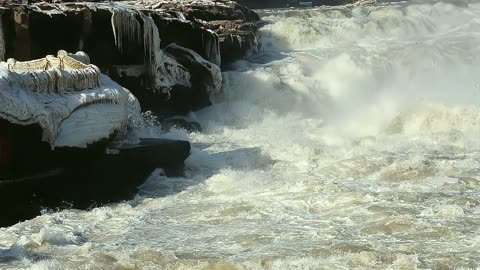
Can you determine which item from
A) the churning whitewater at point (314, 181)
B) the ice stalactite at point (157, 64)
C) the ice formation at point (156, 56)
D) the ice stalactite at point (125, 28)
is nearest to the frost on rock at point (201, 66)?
the ice formation at point (156, 56)

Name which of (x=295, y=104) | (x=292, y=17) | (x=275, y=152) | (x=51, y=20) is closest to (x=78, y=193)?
(x=275, y=152)

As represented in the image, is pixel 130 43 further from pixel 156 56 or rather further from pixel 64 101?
pixel 64 101

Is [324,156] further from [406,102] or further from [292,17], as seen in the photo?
[292,17]

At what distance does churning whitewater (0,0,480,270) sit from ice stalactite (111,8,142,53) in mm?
2439

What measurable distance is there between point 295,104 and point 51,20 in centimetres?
744

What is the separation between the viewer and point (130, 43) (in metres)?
15.1

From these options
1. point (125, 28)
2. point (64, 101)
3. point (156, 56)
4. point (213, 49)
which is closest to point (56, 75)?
point (64, 101)

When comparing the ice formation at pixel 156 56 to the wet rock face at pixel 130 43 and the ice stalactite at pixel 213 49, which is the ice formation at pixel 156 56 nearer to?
the wet rock face at pixel 130 43

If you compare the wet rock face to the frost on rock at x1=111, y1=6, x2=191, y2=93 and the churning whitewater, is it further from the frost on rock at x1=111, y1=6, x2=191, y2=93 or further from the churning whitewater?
the churning whitewater

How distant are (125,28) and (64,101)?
17.8ft

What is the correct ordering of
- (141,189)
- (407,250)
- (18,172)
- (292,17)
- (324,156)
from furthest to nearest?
1. (292,17)
2. (324,156)
3. (141,189)
4. (18,172)
5. (407,250)

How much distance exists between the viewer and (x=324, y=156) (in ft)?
41.9

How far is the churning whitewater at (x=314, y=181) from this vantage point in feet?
24.2

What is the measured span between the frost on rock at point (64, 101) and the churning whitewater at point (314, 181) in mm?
1268
